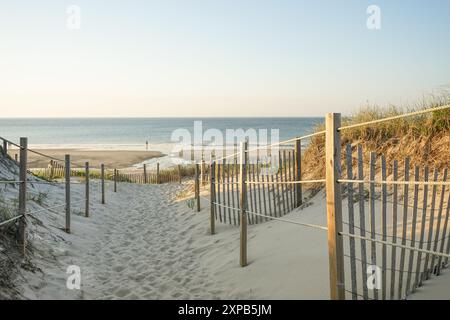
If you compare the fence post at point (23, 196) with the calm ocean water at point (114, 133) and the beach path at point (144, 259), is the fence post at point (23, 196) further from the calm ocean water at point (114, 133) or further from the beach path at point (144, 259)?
the calm ocean water at point (114, 133)

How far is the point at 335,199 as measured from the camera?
3.30m

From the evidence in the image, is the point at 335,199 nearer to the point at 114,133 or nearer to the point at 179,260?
the point at 179,260

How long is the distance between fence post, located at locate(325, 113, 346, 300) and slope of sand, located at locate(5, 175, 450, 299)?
0.69 metres

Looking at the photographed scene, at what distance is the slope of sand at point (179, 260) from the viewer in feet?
15.0

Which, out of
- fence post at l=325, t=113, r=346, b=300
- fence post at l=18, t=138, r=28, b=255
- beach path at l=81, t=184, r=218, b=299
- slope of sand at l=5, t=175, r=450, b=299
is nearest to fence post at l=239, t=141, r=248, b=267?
slope of sand at l=5, t=175, r=450, b=299

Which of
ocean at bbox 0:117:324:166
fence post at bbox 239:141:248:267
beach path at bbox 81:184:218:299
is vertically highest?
ocean at bbox 0:117:324:166

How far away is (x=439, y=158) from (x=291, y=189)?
2.59m

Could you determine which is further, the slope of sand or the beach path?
the beach path

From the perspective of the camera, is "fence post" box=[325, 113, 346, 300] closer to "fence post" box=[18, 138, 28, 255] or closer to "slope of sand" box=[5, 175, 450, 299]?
"slope of sand" box=[5, 175, 450, 299]

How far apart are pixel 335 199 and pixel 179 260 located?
149 inches

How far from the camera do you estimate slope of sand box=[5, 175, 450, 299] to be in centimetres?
459

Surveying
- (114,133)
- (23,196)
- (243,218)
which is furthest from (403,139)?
(114,133)
